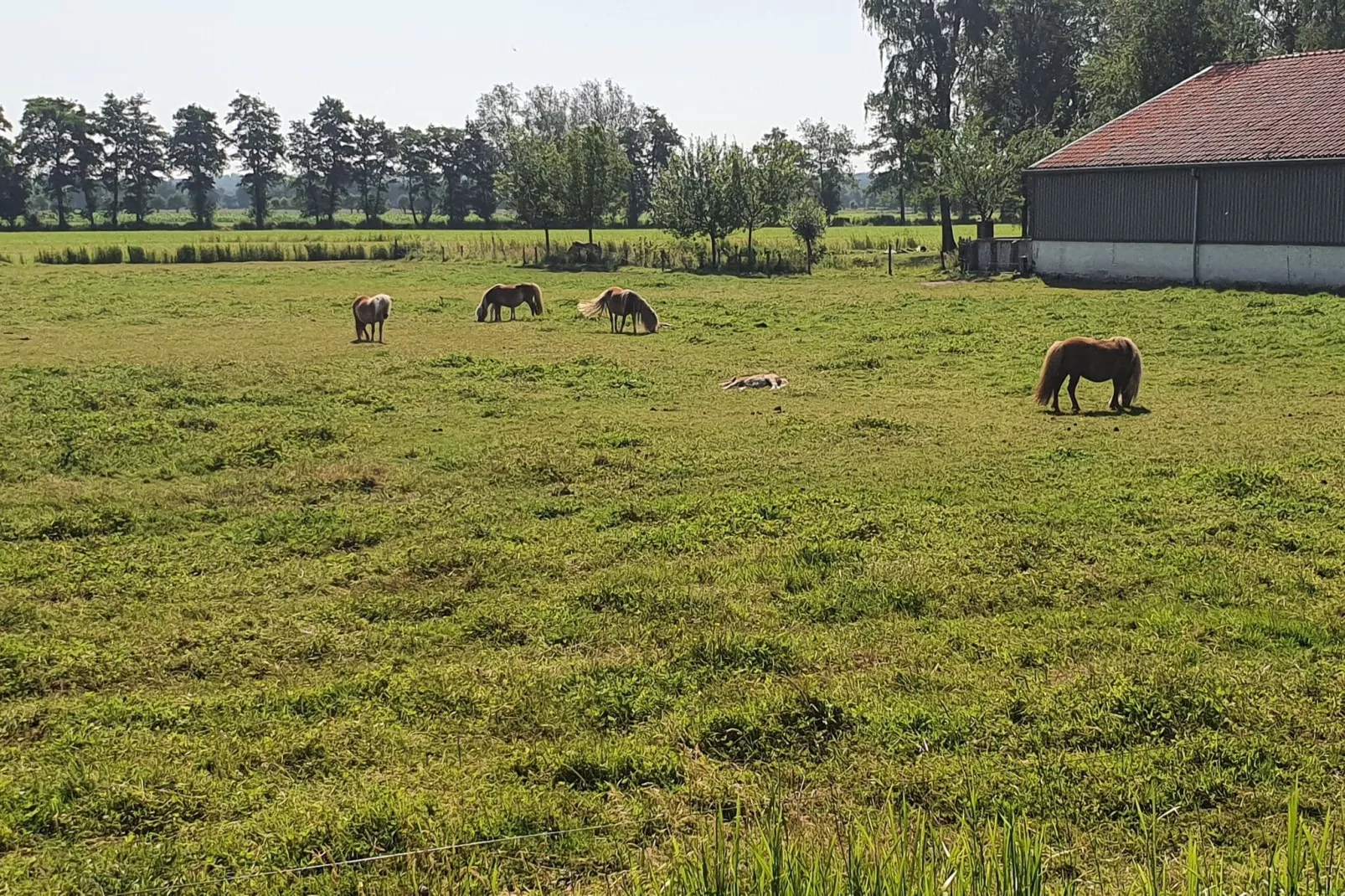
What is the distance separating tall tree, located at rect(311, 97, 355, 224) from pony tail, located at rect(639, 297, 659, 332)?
81.9m

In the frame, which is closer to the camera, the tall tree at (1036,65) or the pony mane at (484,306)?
the pony mane at (484,306)

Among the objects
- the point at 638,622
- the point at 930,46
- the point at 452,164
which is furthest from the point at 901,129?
the point at 452,164

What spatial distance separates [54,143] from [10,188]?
26.2 feet

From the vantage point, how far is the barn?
2767cm

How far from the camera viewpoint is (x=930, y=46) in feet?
159

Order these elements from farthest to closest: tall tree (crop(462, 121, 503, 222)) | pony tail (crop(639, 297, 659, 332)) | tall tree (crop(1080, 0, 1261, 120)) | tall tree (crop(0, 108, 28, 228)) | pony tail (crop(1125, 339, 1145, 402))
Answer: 1. tall tree (crop(462, 121, 503, 222))
2. tall tree (crop(0, 108, 28, 228))
3. tall tree (crop(1080, 0, 1261, 120))
4. pony tail (crop(639, 297, 659, 332))
5. pony tail (crop(1125, 339, 1145, 402))

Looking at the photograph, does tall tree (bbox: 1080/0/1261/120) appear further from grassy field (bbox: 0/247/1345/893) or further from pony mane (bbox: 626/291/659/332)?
grassy field (bbox: 0/247/1345/893)

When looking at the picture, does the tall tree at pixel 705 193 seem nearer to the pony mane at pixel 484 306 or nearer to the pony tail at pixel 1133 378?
the pony mane at pixel 484 306

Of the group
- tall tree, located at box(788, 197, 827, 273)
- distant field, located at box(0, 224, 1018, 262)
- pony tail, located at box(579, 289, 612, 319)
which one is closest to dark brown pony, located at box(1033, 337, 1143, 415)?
pony tail, located at box(579, 289, 612, 319)

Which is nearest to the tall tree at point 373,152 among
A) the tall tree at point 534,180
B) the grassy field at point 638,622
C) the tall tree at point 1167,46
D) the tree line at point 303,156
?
the tree line at point 303,156

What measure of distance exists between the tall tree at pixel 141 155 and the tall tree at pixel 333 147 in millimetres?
12726

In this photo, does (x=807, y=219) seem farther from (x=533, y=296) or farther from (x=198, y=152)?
(x=198, y=152)

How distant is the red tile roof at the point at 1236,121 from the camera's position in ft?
93.7

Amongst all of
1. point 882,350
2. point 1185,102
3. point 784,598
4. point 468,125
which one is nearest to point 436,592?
point 784,598
